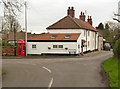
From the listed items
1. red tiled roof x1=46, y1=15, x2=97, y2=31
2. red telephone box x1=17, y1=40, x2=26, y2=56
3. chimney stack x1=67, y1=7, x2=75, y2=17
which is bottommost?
red telephone box x1=17, y1=40, x2=26, y2=56

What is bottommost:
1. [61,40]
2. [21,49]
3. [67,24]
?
[21,49]

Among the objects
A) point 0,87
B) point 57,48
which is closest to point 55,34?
point 57,48

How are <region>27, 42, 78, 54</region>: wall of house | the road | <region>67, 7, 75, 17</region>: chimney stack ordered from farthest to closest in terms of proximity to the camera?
<region>67, 7, 75, 17</region>: chimney stack
<region>27, 42, 78, 54</region>: wall of house
the road

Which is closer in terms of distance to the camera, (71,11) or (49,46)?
(49,46)

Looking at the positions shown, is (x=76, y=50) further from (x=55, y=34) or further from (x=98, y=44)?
(x=98, y=44)

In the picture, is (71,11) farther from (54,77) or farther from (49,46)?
(54,77)

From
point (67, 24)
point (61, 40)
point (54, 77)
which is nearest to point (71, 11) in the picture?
point (67, 24)

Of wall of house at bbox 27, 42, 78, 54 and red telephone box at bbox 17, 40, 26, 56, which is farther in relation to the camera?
red telephone box at bbox 17, 40, 26, 56

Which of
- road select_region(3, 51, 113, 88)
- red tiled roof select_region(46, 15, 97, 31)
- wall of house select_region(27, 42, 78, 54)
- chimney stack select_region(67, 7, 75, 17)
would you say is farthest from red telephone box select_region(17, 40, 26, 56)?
road select_region(3, 51, 113, 88)

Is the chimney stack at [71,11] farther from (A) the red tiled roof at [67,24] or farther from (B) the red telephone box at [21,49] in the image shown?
(B) the red telephone box at [21,49]

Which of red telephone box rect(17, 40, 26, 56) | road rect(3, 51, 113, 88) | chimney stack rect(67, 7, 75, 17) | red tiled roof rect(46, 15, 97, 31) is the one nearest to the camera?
road rect(3, 51, 113, 88)

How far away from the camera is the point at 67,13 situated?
44.4m

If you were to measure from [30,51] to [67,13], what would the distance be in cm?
1213

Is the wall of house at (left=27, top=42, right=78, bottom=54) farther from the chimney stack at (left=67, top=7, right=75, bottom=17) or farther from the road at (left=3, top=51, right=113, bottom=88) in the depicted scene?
the road at (left=3, top=51, right=113, bottom=88)
